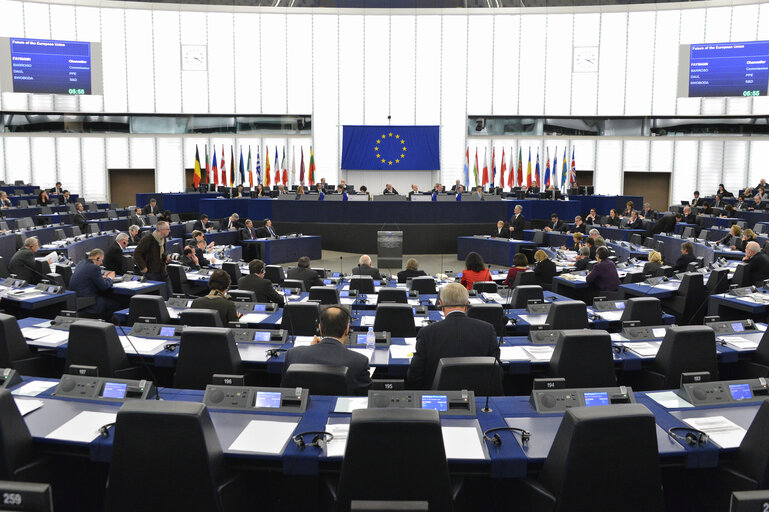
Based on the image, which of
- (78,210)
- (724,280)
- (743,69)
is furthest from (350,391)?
(743,69)

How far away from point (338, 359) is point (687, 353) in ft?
8.61

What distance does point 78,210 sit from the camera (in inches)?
674

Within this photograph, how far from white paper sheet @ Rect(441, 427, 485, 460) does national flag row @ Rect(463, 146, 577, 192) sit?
66.0 ft

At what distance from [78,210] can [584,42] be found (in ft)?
62.6

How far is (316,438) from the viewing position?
3.12 metres

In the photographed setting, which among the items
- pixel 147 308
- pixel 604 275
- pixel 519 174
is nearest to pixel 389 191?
pixel 519 174

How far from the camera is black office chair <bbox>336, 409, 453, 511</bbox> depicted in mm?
2516

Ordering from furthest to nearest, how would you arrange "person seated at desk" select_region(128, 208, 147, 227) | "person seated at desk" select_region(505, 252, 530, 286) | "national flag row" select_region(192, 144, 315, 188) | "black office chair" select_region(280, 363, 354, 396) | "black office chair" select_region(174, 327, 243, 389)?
"national flag row" select_region(192, 144, 315, 188), "person seated at desk" select_region(128, 208, 147, 227), "person seated at desk" select_region(505, 252, 530, 286), "black office chair" select_region(174, 327, 243, 389), "black office chair" select_region(280, 363, 354, 396)

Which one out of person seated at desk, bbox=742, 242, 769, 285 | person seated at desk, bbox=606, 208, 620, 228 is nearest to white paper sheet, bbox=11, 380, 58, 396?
person seated at desk, bbox=742, 242, 769, 285

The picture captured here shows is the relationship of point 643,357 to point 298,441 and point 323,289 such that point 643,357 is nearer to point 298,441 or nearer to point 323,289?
point 298,441

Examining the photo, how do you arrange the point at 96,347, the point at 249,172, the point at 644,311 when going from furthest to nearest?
the point at 249,172, the point at 644,311, the point at 96,347

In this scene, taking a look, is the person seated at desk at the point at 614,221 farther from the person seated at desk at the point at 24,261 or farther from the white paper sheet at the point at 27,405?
the white paper sheet at the point at 27,405

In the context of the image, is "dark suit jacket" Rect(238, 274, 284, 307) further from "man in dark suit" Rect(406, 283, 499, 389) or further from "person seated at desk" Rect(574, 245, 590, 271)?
"person seated at desk" Rect(574, 245, 590, 271)

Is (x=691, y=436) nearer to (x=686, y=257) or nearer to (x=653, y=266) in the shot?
(x=653, y=266)
